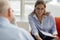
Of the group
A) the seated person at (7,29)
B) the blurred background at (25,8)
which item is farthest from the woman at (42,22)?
the seated person at (7,29)

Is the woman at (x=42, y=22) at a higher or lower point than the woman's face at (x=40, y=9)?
lower

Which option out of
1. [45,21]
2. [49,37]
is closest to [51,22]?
[45,21]

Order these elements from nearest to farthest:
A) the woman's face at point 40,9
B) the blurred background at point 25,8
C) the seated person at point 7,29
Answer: the seated person at point 7,29 → the woman's face at point 40,9 → the blurred background at point 25,8

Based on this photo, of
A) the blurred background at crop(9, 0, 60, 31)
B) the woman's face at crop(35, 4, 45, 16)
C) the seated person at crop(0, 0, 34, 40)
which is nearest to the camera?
the seated person at crop(0, 0, 34, 40)

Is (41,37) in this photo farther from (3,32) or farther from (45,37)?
(3,32)

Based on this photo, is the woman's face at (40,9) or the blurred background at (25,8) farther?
the blurred background at (25,8)

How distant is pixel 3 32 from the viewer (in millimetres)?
1513

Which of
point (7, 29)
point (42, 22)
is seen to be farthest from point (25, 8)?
point (7, 29)

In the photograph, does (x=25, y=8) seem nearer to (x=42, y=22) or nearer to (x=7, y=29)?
(x=42, y=22)

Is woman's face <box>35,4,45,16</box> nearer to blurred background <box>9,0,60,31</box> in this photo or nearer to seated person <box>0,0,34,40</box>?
blurred background <box>9,0,60,31</box>

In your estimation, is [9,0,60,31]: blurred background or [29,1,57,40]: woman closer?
[29,1,57,40]: woman

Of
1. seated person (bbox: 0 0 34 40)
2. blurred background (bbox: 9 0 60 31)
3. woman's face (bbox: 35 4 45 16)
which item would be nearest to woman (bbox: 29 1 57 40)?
woman's face (bbox: 35 4 45 16)

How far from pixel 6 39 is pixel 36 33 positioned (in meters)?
1.87

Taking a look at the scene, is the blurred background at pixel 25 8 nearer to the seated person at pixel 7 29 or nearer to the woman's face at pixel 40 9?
the woman's face at pixel 40 9
